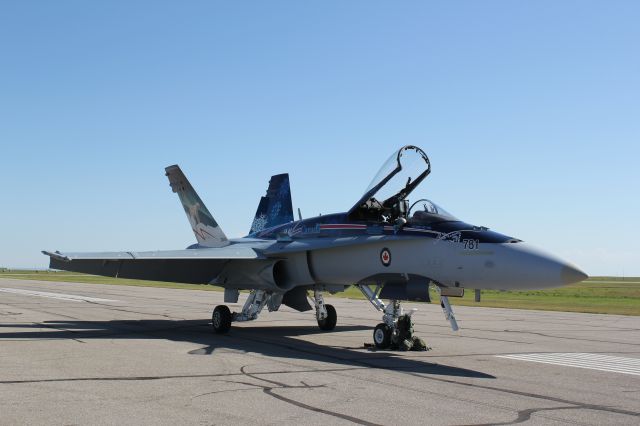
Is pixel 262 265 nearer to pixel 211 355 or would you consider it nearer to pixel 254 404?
pixel 211 355

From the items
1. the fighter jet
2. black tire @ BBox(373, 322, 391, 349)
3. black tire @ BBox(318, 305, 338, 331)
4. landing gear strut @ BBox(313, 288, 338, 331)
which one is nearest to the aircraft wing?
the fighter jet

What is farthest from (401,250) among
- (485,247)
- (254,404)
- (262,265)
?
(254,404)

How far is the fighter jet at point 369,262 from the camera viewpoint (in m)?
10.2

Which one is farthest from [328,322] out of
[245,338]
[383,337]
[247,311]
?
[383,337]

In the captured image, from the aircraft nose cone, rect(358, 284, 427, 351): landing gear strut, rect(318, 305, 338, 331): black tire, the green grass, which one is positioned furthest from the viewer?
the green grass

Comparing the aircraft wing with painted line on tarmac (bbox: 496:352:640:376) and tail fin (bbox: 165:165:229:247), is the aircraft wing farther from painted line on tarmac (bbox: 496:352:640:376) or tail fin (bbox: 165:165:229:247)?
painted line on tarmac (bbox: 496:352:640:376)

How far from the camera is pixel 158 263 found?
52.0 feet

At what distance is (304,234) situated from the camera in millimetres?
14430

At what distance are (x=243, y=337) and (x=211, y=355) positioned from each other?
354 cm

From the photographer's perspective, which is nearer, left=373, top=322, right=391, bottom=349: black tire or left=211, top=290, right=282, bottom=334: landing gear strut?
left=373, top=322, right=391, bottom=349: black tire

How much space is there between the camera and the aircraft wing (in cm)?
1433

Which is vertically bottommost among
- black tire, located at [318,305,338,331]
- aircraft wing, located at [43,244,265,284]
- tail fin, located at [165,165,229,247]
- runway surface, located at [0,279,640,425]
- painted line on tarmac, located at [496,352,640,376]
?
runway surface, located at [0,279,640,425]

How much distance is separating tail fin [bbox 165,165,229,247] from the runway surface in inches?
115

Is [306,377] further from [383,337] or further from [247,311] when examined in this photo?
[247,311]
